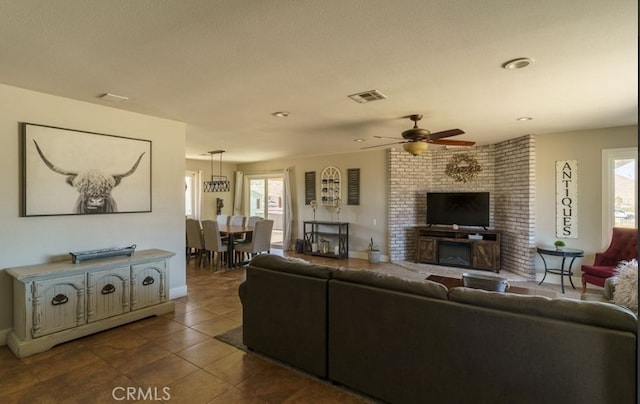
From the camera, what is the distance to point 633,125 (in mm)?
A: 4512

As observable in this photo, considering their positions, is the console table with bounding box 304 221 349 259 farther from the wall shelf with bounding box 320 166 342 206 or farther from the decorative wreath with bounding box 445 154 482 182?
the decorative wreath with bounding box 445 154 482 182

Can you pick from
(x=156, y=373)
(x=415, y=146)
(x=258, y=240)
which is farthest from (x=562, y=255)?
(x=156, y=373)

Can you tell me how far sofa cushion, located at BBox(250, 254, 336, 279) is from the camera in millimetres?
2434

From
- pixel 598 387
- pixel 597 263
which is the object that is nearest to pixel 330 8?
pixel 598 387

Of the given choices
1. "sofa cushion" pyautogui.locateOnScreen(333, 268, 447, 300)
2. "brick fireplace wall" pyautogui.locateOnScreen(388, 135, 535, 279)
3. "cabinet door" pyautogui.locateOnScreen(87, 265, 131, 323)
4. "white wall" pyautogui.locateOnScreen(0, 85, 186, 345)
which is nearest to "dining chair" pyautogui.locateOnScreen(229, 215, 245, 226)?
"white wall" pyautogui.locateOnScreen(0, 85, 186, 345)

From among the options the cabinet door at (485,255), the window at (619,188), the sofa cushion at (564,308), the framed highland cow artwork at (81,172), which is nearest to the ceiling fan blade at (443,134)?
the sofa cushion at (564,308)

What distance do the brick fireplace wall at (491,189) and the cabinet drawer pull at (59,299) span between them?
548cm

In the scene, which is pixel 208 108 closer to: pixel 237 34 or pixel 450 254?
pixel 237 34

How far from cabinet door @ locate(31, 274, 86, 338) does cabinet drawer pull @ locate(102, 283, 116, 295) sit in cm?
18

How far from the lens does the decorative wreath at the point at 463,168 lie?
640 cm

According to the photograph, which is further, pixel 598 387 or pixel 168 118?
pixel 168 118

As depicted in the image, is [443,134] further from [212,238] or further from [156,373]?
[212,238]

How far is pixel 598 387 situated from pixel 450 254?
4.96m

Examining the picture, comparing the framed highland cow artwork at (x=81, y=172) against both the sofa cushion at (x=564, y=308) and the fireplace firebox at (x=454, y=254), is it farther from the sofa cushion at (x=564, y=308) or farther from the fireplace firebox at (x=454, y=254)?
the fireplace firebox at (x=454, y=254)
